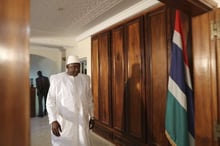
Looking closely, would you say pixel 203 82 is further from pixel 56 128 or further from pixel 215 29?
pixel 56 128

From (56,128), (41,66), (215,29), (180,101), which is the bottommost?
(56,128)

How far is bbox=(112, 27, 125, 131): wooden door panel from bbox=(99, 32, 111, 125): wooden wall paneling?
0.19 metres

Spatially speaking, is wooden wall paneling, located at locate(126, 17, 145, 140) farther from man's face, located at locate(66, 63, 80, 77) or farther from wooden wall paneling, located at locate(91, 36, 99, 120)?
wooden wall paneling, located at locate(91, 36, 99, 120)

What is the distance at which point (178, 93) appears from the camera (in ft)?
5.35

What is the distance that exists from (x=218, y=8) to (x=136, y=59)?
1.79 m

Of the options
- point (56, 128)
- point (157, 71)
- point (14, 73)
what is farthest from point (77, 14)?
point (14, 73)

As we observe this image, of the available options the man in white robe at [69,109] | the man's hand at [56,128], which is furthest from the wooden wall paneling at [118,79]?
the man's hand at [56,128]

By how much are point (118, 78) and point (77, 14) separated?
4.85 ft

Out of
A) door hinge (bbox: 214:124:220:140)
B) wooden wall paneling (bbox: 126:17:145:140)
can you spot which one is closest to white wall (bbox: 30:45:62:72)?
wooden wall paneling (bbox: 126:17:145:140)

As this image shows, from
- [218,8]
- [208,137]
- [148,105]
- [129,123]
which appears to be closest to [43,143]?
[129,123]

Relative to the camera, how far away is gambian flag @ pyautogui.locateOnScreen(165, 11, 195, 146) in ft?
5.21

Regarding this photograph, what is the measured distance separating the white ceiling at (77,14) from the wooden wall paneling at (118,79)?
36 cm

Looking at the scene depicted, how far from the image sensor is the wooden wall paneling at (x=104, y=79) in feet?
12.5

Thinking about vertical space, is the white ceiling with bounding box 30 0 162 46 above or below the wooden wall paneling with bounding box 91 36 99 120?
above
